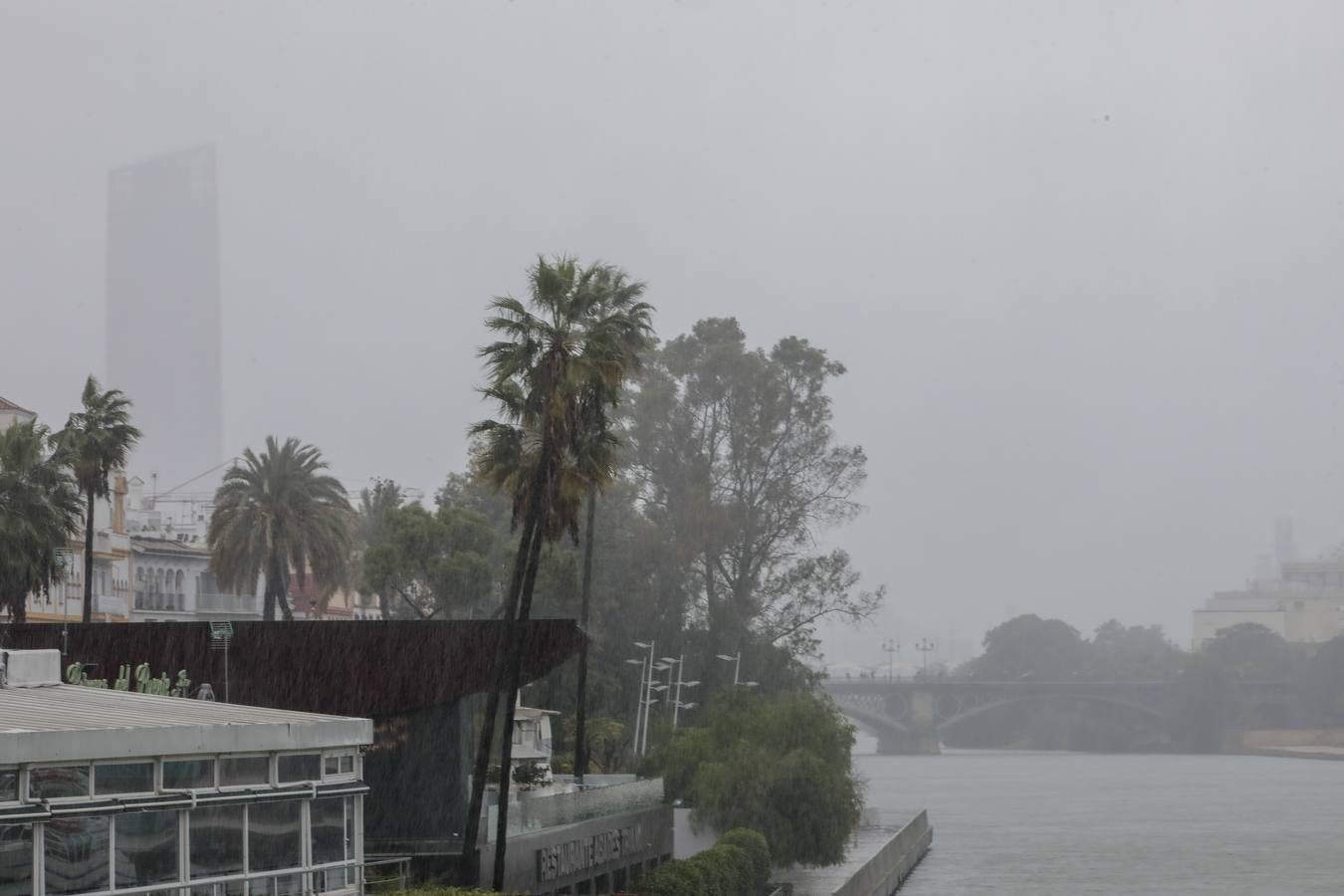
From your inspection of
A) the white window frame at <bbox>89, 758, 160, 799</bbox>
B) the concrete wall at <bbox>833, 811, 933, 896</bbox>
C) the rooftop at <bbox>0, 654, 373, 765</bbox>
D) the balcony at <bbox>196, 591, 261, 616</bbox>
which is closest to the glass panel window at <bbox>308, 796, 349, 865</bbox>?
the rooftop at <bbox>0, 654, 373, 765</bbox>

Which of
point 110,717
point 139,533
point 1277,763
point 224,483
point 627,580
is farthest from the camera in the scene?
point 1277,763

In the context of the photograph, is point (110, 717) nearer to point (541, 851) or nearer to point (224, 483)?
point (541, 851)

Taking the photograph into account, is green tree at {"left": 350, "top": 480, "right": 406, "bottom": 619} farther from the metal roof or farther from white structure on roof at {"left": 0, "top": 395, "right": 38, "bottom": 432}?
the metal roof

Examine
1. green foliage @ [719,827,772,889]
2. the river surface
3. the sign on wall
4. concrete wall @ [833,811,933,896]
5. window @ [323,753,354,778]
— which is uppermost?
window @ [323,753,354,778]

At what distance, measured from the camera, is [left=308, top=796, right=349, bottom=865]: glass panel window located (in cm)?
1962

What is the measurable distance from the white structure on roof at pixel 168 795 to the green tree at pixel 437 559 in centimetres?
5386

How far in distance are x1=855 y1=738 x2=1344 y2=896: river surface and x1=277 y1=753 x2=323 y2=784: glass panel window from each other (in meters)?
49.8

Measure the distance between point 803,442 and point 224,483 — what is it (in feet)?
93.1

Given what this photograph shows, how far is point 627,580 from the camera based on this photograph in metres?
84.4

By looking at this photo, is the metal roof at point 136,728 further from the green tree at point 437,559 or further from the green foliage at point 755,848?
the green tree at point 437,559

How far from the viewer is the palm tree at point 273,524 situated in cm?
7262

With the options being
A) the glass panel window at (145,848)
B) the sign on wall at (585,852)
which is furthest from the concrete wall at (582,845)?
the glass panel window at (145,848)

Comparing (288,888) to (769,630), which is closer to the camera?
(288,888)

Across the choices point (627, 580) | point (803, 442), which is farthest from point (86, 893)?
point (803, 442)
